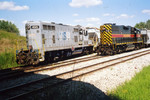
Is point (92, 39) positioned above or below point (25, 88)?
above

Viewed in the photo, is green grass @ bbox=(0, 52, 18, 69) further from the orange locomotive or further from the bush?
the orange locomotive

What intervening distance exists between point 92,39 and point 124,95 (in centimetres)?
1243

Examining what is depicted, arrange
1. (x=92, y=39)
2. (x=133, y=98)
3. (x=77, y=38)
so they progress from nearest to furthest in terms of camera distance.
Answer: (x=133, y=98) < (x=77, y=38) < (x=92, y=39)

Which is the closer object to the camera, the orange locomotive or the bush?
the bush

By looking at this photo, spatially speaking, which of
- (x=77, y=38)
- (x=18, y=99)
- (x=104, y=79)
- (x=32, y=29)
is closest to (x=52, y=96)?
(x=18, y=99)

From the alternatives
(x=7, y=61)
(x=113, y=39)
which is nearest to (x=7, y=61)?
(x=7, y=61)

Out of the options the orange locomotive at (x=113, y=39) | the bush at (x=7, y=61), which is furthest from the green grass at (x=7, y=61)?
the orange locomotive at (x=113, y=39)

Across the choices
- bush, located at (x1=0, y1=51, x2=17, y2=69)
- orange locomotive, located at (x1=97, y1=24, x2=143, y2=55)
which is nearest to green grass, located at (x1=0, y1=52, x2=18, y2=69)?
bush, located at (x1=0, y1=51, x2=17, y2=69)

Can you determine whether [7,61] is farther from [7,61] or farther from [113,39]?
[113,39]

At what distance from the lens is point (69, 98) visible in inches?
159

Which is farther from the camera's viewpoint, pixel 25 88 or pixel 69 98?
pixel 25 88

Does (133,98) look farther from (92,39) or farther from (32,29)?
(92,39)

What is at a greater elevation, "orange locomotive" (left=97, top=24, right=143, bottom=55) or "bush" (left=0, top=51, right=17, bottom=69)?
"orange locomotive" (left=97, top=24, right=143, bottom=55)

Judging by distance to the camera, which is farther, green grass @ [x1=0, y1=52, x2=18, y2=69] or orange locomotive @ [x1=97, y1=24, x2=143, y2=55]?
orange locomotive @ [x1=97, y1=24, x2=143, y2=55]
